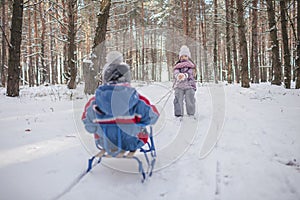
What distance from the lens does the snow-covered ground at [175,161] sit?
105 inches

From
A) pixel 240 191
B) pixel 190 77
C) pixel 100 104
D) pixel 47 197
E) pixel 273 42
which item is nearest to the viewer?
pixel 47 197

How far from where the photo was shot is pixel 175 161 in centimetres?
357

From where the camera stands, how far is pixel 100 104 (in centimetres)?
288

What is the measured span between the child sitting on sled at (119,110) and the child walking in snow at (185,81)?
3.01 meters

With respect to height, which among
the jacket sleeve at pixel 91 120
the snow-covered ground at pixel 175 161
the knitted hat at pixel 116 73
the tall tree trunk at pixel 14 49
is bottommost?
the snow-covered ground at pixel 175 161

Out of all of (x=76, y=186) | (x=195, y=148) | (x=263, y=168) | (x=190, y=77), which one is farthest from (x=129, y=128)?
(x=190, y=77)

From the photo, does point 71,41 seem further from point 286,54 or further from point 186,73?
point 286,54

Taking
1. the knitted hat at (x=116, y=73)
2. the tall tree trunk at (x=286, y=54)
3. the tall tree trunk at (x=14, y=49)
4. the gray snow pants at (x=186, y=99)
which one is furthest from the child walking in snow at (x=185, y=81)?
the tall tree trunk at (x=286, y=54)

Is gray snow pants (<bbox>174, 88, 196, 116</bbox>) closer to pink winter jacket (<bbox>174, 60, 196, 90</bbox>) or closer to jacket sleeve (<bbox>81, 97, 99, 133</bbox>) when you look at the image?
Result: pink winter jacket (<bbox>174, 60, 196, 90</bbox>)

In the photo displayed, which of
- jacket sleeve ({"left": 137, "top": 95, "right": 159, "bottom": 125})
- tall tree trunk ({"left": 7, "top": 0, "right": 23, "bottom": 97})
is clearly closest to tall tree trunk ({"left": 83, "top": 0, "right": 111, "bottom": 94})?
tall tree trunk ({"left": 7, "top": 0, "right": 23, "bottom": 97})

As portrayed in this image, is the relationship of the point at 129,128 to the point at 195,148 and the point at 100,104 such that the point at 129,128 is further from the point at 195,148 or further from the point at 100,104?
the point at 195,148

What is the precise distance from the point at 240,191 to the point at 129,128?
5.16 ft

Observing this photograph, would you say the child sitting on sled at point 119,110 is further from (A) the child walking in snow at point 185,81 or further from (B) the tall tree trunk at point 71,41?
(B) the tall tree trunk at point 71,41

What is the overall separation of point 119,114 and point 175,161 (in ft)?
4.41
